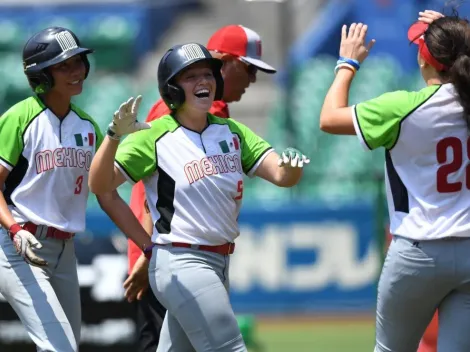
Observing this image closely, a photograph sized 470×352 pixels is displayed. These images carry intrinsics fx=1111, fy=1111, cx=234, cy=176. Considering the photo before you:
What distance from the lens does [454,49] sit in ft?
16.9

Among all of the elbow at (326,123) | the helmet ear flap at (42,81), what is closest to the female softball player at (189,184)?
the elbow at (326,123)

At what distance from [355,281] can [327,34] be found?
9.12 meters

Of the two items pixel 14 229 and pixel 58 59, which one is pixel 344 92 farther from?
pixel 14 229

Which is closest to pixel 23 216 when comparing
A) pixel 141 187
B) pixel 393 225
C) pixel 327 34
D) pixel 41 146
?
pixel 41 146

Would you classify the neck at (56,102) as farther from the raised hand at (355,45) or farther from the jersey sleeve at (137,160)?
the raised hand at (355,45)

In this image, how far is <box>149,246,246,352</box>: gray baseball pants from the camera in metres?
5.30

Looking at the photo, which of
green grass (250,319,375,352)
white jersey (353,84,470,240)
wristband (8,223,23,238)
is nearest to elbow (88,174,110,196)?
wristband (8,223,23,238)

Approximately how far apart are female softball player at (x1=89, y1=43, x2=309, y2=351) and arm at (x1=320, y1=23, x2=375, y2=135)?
264mm

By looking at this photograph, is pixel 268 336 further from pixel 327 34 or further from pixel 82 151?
pixel 327 34

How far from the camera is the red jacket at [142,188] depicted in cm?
640

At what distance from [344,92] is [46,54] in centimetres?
173

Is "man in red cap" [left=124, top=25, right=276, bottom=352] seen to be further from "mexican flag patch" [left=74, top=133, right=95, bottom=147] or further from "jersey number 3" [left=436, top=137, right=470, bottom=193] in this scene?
"jersey number 3" [left=436, top=137, right=470, bottom=193]

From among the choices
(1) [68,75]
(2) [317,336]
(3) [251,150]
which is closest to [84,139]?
(1) [68,75]

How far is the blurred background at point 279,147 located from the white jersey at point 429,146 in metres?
3.91
